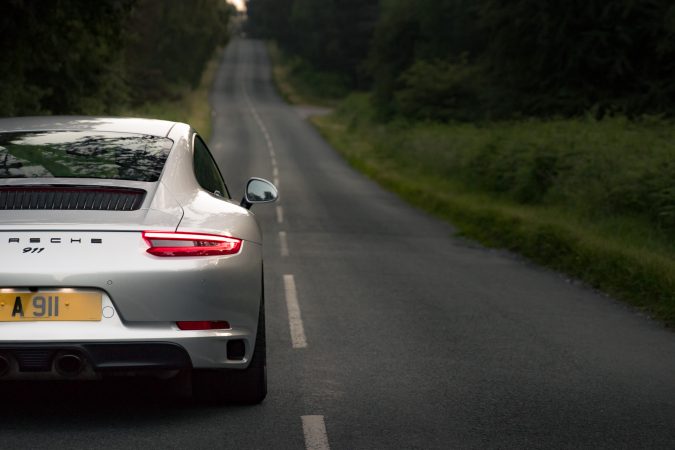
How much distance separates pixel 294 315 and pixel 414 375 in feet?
8.74

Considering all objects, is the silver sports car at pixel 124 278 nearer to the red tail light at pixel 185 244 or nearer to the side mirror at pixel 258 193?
the red tail light at pixel 185 244

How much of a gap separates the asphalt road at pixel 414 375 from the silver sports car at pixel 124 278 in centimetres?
38

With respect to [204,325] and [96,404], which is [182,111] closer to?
[96,404]

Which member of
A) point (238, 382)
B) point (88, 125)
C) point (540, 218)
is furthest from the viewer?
point (540, 218)

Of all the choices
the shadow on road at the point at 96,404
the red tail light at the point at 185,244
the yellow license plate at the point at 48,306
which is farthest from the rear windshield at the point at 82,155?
the shadow on road at the point at 96,404

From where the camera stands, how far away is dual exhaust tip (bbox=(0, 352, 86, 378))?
15.9 ft

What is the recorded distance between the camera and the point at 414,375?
665 centimetres

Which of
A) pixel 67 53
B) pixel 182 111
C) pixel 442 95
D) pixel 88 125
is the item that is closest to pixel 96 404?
pixel 88 125

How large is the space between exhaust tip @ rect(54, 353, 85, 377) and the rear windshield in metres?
1.06

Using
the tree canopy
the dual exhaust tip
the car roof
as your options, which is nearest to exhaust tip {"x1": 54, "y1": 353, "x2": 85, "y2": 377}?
the dual exhaust tip

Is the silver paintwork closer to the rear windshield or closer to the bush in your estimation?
the rear windshield

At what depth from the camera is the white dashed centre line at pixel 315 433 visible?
16.2ft

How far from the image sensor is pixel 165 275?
4898mm

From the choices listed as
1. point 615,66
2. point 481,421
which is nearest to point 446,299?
point 481,421
